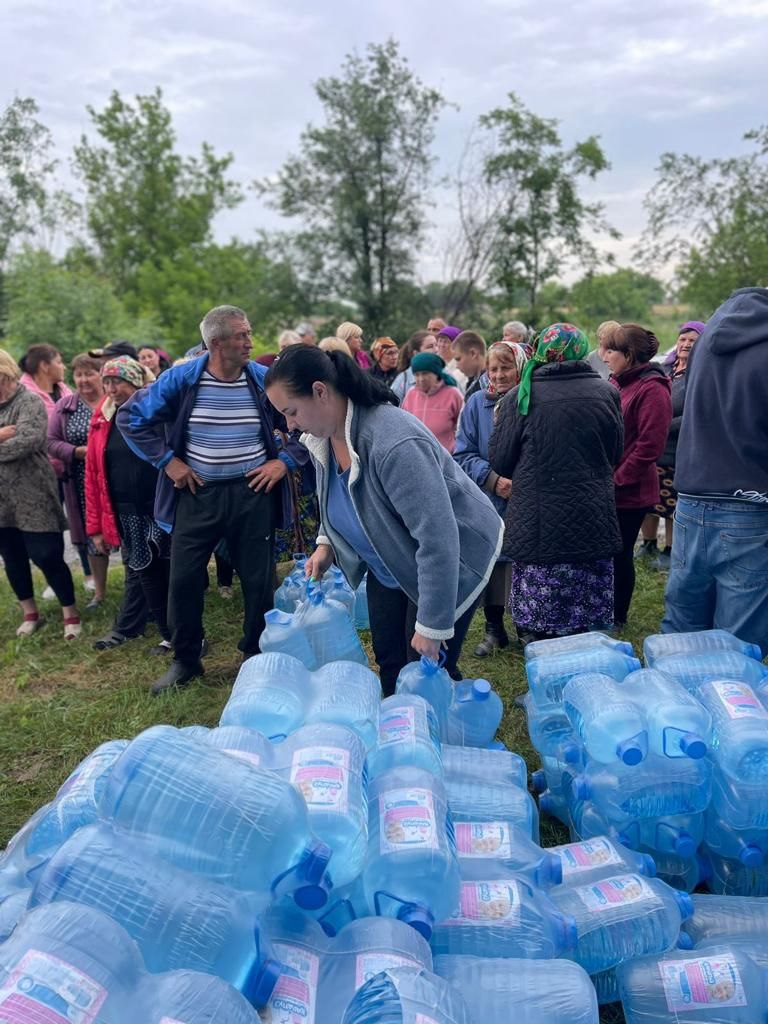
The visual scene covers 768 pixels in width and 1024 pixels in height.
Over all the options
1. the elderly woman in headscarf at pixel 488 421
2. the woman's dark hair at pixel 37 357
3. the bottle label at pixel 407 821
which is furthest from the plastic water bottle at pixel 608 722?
the woman's dark hair at pixel 37 357

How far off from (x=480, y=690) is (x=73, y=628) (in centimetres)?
357

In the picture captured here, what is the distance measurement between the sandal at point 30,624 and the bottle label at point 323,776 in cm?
419

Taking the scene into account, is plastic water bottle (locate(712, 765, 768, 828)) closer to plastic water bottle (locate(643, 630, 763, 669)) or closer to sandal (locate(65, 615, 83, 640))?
plastic water bottle (locate(643, 630, 763, 669))

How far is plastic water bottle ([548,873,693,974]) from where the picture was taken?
197 cm

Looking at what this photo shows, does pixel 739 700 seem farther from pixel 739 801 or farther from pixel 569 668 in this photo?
pixel 569 668

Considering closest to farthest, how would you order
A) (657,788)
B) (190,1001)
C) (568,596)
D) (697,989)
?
(190,1001) < (697,989) < (657,788) < (568,596)

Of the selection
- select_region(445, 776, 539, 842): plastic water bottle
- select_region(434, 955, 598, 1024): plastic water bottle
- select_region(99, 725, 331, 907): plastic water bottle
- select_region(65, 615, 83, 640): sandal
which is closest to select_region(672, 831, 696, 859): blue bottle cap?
select_region(445, 776, 539, 842): plastic water bottle

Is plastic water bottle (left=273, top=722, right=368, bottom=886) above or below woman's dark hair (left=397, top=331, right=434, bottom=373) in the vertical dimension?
below

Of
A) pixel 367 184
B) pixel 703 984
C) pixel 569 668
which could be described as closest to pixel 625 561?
pixel 569 668

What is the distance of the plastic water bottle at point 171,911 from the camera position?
1.51 m

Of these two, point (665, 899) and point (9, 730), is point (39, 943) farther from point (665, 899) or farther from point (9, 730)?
point (9, 730)

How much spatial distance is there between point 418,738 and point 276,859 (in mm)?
757

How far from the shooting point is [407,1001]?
1373mm

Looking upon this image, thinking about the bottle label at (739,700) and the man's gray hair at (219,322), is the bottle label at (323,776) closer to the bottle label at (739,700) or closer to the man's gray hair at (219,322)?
the bottle label at (739,700)
